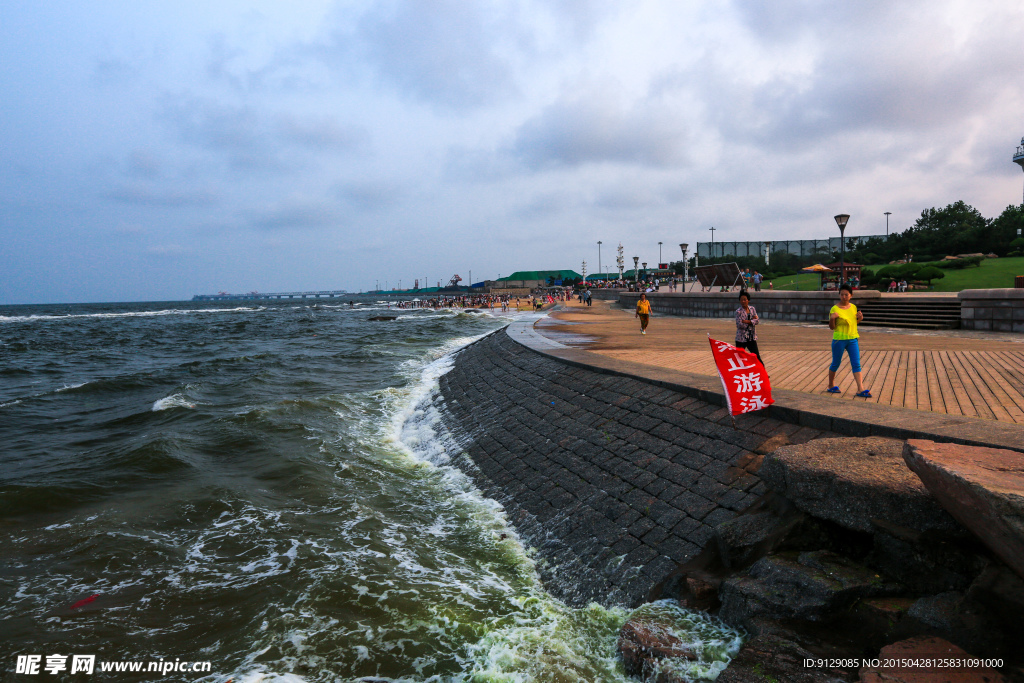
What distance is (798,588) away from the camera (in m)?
3.80

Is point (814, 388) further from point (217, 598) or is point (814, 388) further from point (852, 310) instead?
point (217, 598)

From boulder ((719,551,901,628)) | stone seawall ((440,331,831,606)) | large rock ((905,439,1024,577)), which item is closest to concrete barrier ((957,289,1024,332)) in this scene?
stone seawall ((440,331,831,606))

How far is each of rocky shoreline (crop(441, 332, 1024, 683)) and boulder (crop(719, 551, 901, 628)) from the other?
0.03 feet

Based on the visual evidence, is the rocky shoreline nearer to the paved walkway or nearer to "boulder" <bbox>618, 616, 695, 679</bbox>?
"boulder" <bbox>618, 616, 695, 679</bbox>

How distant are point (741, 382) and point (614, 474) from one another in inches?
73.3

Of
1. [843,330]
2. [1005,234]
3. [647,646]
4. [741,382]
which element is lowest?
[647,646]

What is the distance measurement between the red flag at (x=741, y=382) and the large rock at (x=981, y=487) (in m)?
2.32

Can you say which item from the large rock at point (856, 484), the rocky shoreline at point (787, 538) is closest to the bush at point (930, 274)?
the rocky shoreline at point (787, 538)

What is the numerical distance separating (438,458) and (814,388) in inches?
258

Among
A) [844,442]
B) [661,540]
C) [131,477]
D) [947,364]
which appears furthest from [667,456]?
[131,477]

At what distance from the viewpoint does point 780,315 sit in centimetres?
2108

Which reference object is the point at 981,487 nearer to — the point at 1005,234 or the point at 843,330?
the point at 843,330

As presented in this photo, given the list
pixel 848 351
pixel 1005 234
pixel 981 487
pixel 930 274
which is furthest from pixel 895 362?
pixel 1005 234

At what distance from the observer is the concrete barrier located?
43.9ft
